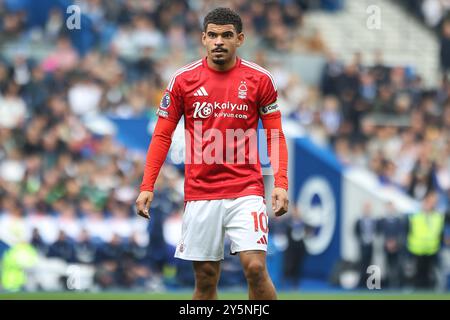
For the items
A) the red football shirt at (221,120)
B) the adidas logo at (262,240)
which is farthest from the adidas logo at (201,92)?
the adidas logo at (262,240)

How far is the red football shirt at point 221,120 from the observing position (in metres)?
7.72

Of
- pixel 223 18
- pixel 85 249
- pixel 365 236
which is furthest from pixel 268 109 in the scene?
pixel 365 236

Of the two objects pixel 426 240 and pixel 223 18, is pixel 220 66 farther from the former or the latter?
pixel 426 240

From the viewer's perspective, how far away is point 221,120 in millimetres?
7691

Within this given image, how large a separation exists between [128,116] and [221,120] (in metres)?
9.72

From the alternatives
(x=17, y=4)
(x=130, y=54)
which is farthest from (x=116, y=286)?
(x=17, y=4)

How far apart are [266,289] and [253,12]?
1322 centimetres

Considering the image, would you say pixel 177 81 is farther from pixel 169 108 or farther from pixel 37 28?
pixel 37 28

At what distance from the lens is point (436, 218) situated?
707 inches

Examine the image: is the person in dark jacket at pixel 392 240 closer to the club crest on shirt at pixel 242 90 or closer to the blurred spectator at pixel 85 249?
the blurred spectator at pixel 85 249

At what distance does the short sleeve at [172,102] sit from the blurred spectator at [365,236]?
10014 mm

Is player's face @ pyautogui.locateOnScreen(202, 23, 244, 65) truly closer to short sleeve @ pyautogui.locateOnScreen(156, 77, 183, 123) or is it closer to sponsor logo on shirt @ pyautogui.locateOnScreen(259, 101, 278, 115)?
short sleeve @ pyautogui.locateOnScreen(156, 77, 183, 123)

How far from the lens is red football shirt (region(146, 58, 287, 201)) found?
7719 millimetres

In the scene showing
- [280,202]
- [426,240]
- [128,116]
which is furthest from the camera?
[426,240]
